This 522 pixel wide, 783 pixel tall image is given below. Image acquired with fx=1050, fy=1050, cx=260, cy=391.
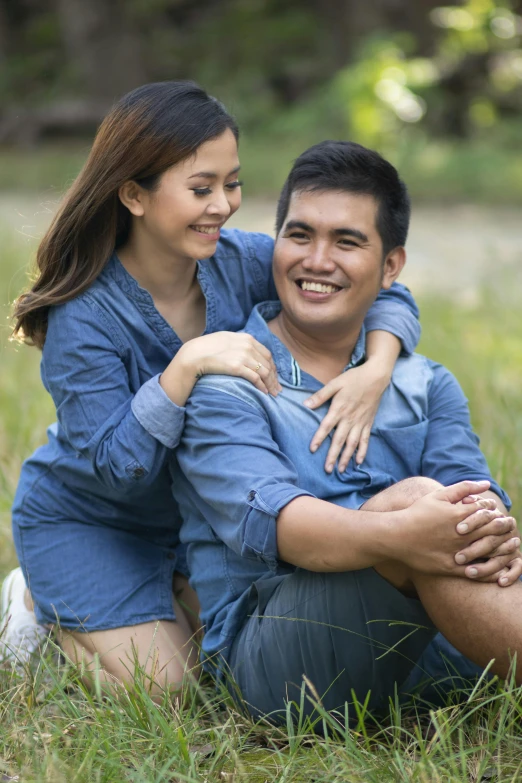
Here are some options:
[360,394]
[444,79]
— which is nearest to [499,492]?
[360,394]

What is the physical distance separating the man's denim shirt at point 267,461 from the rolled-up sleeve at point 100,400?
0.33 ft

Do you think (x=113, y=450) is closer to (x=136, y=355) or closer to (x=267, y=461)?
(x=136, y=355)

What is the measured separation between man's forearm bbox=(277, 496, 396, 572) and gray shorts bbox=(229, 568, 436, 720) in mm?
88

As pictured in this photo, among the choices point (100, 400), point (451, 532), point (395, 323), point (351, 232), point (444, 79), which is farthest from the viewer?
point (444, 79)

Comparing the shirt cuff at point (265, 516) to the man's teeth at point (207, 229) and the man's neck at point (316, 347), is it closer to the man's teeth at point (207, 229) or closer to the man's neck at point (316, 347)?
the man's neck at point (316, 347)

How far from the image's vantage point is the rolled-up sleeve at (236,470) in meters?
2.37

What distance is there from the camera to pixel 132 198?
2.81m

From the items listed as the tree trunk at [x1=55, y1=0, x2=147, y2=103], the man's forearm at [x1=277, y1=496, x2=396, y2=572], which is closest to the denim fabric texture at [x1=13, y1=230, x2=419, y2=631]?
the man's forearm at [x1=277, y1=496, x2=396, y2=572]

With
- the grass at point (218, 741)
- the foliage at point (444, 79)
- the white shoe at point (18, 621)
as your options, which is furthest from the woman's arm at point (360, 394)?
the foliage at point (444, 79)

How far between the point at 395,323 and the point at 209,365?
2.40 feet

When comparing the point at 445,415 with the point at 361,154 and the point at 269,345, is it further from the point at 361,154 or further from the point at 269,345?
the point at 361,154

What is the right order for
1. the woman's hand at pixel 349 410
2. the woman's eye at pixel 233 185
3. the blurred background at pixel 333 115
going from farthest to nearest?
the blurred background at pixel 333 115 < the woman's eye at pixel 233 185 < the woman's hand at pixel 349 410

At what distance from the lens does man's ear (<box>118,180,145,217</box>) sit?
2797 mm

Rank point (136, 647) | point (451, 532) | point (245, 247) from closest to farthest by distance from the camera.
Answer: point (451, 532) → point (136, 647) → point (245, 247)
